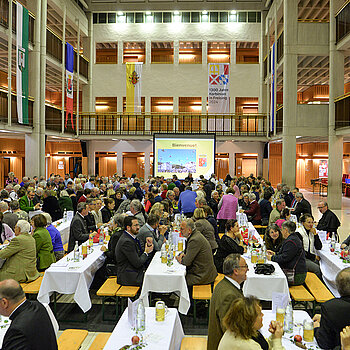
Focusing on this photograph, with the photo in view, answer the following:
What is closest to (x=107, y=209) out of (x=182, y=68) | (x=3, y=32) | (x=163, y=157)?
(x=3, y=32)

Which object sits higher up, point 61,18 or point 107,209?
point 61,18

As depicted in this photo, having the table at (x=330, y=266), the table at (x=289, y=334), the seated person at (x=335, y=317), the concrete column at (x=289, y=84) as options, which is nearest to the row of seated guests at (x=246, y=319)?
the seated person at (x=335, y=317)

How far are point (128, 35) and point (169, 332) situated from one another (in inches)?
995

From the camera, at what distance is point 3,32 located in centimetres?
1538

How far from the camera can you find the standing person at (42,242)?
652 centimetres

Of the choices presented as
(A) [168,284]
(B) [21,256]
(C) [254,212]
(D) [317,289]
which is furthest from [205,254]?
(C) [254,212]

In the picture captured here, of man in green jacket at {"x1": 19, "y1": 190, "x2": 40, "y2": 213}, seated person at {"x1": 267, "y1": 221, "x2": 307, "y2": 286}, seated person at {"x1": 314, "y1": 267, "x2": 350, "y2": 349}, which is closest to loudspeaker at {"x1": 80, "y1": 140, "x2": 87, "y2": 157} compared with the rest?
man in green jacket at {"x1": 19, "y1": 190, "x2": 40, "y2": 213}

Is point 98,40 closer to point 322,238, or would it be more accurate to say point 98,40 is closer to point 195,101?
point 195,101

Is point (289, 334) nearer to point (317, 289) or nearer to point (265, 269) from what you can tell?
point (265, 269)

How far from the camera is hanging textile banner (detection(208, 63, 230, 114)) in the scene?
75.8ft

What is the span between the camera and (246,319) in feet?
9.23

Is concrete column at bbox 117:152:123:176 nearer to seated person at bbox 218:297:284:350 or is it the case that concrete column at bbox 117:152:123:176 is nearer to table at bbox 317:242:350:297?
table at bbox 317:242:350:297

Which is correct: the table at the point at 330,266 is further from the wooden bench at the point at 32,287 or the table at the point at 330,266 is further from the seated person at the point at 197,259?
the wooden bench at the point at 32,287

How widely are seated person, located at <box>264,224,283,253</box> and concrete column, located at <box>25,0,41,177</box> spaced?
14.1m
